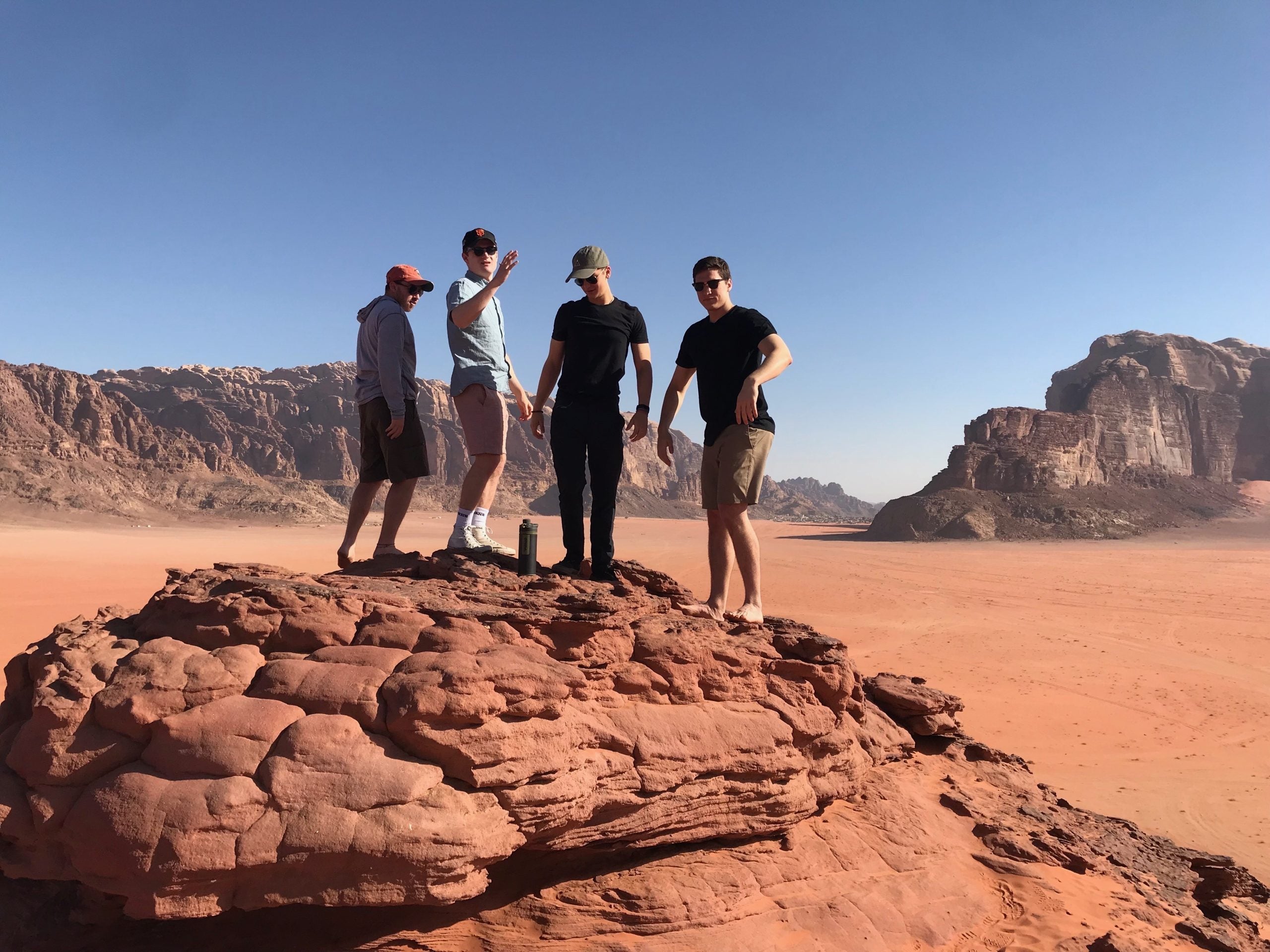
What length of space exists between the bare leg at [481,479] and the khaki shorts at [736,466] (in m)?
1.42

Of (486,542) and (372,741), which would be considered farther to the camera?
(486,542)

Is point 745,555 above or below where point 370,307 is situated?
below

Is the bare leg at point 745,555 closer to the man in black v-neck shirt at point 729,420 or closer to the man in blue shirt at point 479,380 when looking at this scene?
the man in black v-neck shirt at point 729,420

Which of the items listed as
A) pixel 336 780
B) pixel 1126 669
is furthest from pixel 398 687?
pixel 1126 669

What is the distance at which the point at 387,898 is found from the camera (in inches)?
105

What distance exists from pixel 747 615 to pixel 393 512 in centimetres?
241

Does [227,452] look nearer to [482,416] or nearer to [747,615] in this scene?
[482,416]

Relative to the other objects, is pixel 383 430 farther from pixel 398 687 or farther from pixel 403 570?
pixel 398 687

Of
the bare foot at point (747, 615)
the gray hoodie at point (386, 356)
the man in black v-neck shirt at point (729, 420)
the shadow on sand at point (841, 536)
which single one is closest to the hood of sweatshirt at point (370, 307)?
the gray hoodie at point (386, 356)

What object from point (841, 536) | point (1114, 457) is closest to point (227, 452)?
point (841, 536)

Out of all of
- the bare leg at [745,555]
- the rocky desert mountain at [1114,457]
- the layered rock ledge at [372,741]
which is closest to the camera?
the layered rock ledge at [372,741]

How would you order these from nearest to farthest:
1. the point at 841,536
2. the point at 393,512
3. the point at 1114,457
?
the point at 393,512, the point at 841,536, the point at 1114,457

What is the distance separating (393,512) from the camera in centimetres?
479

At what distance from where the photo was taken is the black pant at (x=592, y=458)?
180 inches
